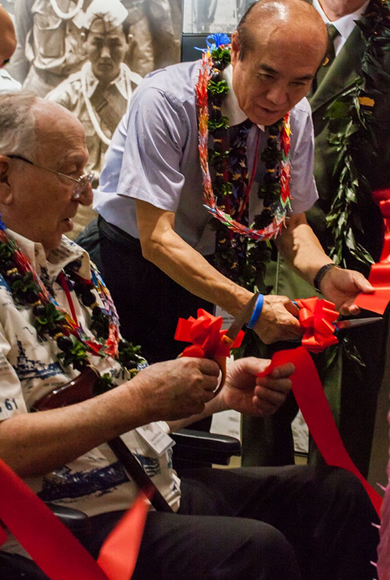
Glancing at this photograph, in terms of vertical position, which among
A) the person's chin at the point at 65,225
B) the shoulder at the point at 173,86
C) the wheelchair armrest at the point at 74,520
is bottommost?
the wheelchair armrest at the point at 74,520

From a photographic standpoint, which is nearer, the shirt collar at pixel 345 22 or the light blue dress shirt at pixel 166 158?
the light blue dress shirt at pixel 166 158

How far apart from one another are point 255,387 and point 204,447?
0.66 ft

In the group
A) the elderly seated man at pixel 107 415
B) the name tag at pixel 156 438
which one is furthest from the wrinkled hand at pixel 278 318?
the name tag at pixel 156 438

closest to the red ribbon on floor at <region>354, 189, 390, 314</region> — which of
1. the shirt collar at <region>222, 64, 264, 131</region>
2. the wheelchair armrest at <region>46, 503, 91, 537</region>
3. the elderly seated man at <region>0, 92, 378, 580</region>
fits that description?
the elderly seated man at <region>0, 92, 378, 580</region>

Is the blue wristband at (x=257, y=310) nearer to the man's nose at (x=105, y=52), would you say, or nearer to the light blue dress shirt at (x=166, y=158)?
the light blue dress shirt at (x=166, y=158)

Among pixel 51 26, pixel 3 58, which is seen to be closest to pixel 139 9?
pixel 51 26

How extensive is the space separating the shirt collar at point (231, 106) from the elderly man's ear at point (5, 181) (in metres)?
0.64

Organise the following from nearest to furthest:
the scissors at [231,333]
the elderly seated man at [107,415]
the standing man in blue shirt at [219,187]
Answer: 1. the elderly seated man at [107,415]
2. the scissors at [231,333]
3. the standing man in blue shirt at [219,187]

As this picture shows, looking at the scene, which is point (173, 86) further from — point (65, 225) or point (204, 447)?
point (204, 447)

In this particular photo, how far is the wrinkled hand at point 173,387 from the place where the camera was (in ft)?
4.42

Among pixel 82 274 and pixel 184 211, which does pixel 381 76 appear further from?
pixel 82 274

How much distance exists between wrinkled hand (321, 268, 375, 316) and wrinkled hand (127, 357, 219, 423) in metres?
0.55

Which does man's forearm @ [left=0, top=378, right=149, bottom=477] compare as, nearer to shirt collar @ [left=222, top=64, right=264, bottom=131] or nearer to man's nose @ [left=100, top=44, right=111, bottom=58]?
shirt collar @ [left=222, top=64, right=264, bottom=131]

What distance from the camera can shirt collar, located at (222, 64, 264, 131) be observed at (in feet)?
6.00
